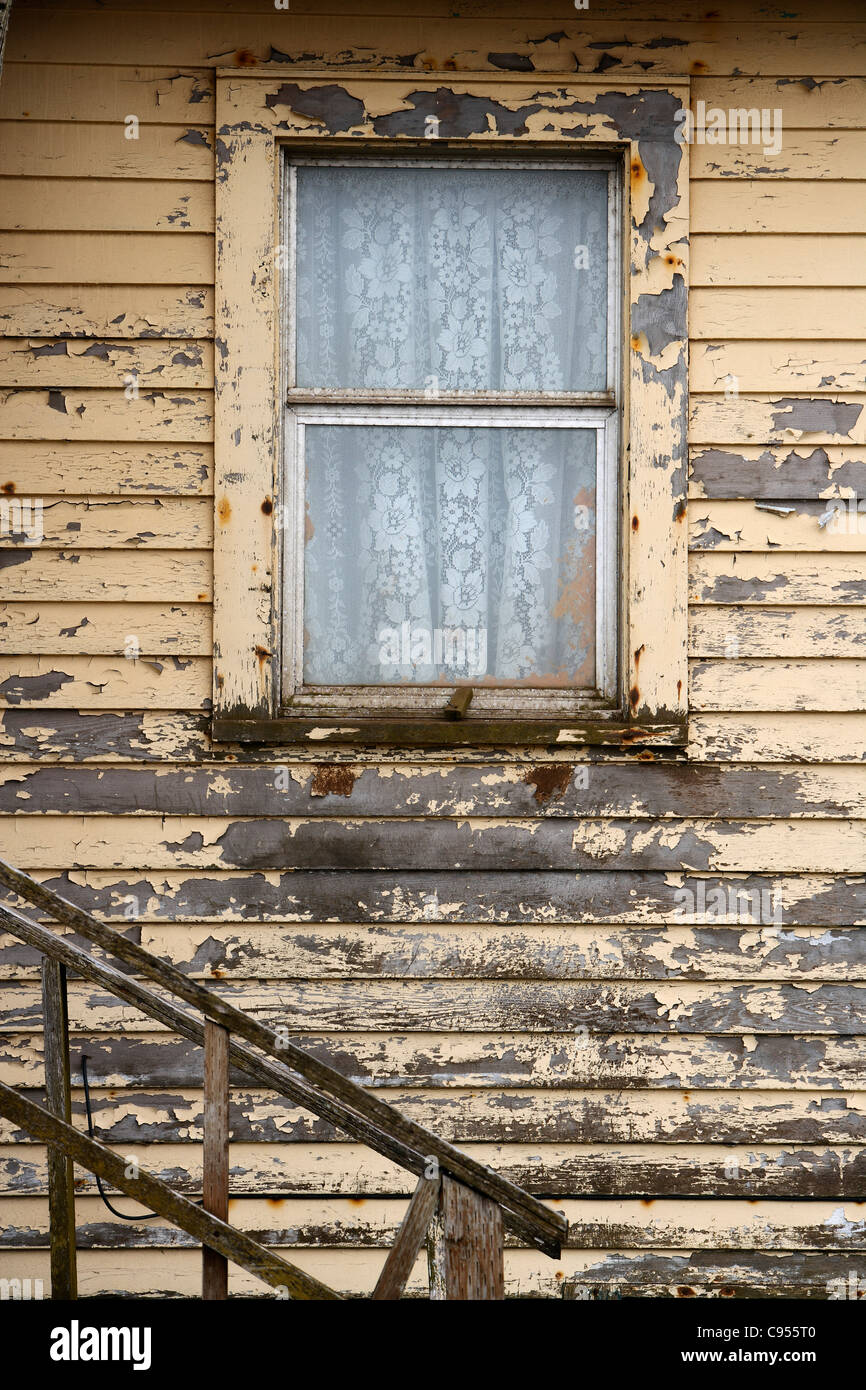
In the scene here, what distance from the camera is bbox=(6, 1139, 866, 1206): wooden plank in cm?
290

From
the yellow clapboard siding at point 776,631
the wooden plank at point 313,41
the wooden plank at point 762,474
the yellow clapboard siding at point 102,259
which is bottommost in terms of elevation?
the yellow clapboard siding at point 776,631

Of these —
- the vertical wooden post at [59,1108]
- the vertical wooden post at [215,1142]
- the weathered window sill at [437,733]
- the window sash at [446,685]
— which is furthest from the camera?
the window sash at [446,685]

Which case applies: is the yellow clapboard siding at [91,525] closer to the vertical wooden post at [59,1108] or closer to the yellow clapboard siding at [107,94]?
the yellow clapboard siding at [107,94]

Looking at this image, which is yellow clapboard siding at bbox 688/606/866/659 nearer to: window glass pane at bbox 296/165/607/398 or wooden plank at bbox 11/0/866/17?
window glass pane at bbox 296/165/607/398

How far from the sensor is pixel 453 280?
10.1 feet

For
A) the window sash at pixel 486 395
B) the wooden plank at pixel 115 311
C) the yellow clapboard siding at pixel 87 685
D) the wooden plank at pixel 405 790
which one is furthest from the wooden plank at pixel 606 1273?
the wooden plank at pixel 115 311

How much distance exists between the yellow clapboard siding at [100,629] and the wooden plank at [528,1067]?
3.60 ft

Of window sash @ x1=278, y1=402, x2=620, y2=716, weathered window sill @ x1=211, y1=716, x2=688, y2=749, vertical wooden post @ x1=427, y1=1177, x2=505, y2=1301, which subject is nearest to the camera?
vertical wooden post @ x1=427, y1=1177, x2=505, y2=1301

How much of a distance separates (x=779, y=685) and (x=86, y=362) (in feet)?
7.23

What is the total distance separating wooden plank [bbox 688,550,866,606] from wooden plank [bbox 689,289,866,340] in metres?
0.64

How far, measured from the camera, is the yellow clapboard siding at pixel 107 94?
294 cm

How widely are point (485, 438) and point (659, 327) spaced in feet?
1.93

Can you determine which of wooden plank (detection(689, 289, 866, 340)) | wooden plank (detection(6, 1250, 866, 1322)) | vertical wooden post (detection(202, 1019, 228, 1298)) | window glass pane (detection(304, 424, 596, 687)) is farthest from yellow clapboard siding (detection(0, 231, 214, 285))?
wooden plank (detection(6, 1250, 866, 1322))

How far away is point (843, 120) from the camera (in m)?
2.98
